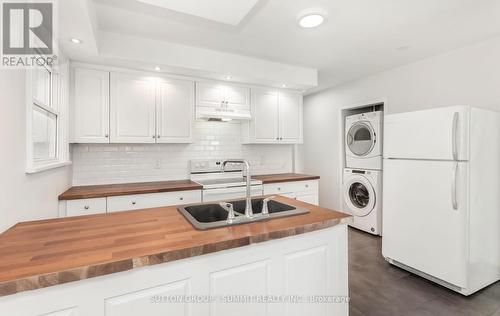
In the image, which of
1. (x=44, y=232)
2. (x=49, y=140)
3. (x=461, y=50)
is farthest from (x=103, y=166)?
(x=461, y=50)

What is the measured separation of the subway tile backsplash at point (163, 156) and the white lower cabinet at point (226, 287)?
92.5 inches

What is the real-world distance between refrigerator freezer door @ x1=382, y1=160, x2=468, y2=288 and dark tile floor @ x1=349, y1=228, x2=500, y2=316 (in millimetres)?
142

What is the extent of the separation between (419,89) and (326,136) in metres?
1.63

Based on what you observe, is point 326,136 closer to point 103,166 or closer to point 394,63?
point 394,63

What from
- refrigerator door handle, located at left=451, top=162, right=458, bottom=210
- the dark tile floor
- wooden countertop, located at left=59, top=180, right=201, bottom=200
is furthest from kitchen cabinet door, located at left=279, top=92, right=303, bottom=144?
refrigerator door handle, located at left=451, top=162, right=458, bottom=210

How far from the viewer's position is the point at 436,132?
85.6 inches

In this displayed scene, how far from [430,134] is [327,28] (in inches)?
55.4

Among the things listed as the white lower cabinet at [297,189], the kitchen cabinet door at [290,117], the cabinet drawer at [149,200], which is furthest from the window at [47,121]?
the kitchen cabinet door at [290,117]

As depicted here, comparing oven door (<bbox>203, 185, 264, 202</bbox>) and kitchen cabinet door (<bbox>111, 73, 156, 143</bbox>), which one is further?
oven door (<bbox>203, 185, 264, 202</bbox>)

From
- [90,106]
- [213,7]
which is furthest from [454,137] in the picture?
[90,106]

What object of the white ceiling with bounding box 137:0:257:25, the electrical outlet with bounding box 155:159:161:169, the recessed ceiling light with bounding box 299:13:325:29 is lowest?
the electrical outlet with bounding box 155:159:161:169

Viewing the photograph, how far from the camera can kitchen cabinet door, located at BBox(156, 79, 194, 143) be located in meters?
2.92

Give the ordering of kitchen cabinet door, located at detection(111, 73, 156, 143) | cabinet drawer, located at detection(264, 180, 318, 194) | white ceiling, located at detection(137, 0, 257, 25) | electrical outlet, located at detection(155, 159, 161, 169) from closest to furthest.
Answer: white ceiling, located at detection(137, 0, 257, 25)
kitchen cabinet door, located at detection(111, 73, 156, 143)
electrical outlet, located at detection(155, 159, 161, 169)
cabinet drawer, located at detection(264, 180, 318, 194)

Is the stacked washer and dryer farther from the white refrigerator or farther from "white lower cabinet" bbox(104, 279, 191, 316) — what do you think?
"white lower cabinet" bbox(104, 279, 191, 316)
